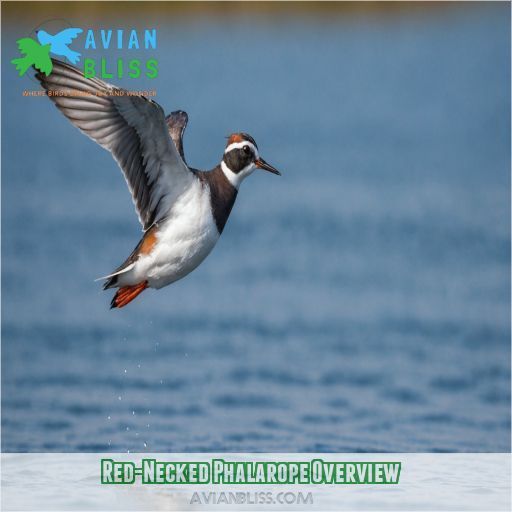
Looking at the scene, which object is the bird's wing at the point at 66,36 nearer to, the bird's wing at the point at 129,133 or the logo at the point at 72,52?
the logo at the point at 72,52

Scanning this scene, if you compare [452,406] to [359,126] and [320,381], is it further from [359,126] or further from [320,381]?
[359,126]

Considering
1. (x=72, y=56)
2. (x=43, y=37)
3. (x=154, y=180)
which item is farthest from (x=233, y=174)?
(x=43, y=37)

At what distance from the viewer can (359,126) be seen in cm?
1181

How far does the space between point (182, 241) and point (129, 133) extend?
489 millimetres

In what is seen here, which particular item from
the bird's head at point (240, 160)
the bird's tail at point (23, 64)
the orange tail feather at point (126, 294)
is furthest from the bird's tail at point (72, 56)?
the orange tail feather at point (126, 294)

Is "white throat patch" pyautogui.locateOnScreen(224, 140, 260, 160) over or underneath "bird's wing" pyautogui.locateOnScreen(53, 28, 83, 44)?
underneath

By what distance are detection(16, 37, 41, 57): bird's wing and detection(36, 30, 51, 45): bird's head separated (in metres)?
0.04

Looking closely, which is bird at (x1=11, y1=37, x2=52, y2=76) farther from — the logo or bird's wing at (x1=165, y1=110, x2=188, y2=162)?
bird's wing at (x1=165, y1=110, x2=188, y2=162)

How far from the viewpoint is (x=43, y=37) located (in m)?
5.70

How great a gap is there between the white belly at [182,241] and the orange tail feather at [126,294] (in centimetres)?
5

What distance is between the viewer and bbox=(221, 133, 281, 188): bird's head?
18.3 feet

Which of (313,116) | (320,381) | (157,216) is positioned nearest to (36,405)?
(320,381)

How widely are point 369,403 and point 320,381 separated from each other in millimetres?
388

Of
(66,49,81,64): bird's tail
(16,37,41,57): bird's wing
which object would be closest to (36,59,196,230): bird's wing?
(16,37,41,57): bird's wing
